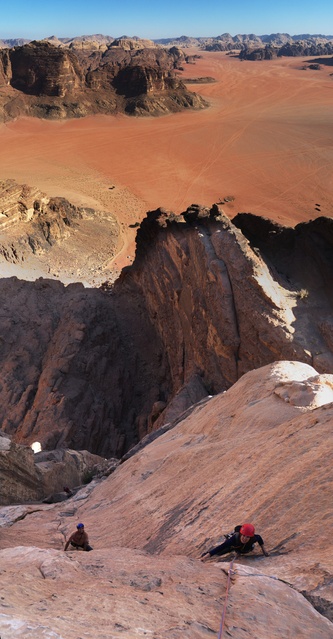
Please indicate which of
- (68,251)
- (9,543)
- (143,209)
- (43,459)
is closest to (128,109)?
(143,209)

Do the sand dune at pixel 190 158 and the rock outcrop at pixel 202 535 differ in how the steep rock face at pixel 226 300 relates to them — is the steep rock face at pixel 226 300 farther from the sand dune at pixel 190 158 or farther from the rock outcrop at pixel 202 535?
the sand dune at pixel 190 158

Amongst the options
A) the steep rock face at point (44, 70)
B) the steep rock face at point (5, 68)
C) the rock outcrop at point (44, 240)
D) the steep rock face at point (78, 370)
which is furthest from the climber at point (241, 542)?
the steep rock face at point (5, 68)

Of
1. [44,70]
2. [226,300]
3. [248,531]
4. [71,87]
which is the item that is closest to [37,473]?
[226,300]

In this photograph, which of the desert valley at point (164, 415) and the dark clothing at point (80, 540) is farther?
the dark clothing at point (80, 540)

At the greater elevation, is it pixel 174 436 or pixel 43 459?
pixel 174 436

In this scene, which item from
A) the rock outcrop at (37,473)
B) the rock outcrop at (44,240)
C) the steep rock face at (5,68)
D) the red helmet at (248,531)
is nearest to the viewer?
the red helmet at (248,531)

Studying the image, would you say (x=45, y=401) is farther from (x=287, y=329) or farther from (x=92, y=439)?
(x=287, y=329)

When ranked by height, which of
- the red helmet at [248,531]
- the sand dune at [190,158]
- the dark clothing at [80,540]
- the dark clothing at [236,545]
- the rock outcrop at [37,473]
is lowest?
the rock outcrop at [37,473]

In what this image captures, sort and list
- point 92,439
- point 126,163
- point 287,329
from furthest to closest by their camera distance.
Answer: point 126,163, point 92,439, point 287,329
